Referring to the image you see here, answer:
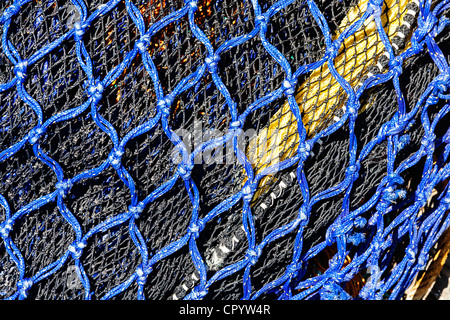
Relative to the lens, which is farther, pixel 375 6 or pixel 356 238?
pixel 356 238

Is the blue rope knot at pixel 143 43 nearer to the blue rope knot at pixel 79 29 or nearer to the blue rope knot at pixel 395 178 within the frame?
the blue rope knot at pixel 79 29

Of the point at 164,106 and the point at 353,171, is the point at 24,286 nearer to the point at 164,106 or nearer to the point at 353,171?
the point at 164,106

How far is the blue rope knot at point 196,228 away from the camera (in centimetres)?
59

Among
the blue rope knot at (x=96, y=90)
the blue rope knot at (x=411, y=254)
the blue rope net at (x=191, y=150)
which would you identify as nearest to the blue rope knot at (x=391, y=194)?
the blue rope net at (x=191, y=150)

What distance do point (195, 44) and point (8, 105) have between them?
0.92ft

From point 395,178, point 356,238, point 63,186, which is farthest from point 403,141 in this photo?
point 63,186

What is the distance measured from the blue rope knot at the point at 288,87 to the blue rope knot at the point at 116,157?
23 centimetres

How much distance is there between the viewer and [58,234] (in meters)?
0.62

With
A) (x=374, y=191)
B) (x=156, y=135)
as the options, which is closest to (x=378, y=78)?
(x=374, y=191)

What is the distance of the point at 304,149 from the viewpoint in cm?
57

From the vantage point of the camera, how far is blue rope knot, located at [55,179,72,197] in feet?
1.86

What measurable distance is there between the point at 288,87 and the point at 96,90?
252 millimetres

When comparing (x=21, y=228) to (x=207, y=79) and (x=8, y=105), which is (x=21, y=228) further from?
(x=207, y=79)

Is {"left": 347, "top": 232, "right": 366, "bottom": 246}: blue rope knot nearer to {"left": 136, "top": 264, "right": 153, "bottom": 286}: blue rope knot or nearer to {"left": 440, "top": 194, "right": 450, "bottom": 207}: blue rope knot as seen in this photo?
{"left": 440, "top": 194, "right": 450, "bottom": 207}: blue rope knot
